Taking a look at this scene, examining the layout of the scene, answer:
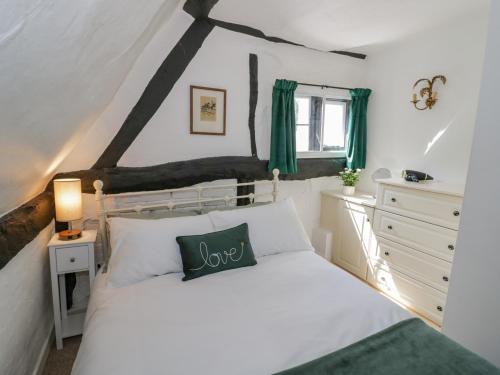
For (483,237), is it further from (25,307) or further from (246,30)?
(25,307)

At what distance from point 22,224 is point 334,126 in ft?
10.0

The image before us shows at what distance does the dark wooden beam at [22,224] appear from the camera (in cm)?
140

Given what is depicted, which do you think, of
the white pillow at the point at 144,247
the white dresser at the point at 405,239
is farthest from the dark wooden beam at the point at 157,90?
the white dresser at the point at 405,239

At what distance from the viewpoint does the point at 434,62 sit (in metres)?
2.73

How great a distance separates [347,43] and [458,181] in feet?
5.32

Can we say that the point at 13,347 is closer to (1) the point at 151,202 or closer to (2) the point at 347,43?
(1) the point at 151,202

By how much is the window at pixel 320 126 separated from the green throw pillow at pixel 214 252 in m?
1.55

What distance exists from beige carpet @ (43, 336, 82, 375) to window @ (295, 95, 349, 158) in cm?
257

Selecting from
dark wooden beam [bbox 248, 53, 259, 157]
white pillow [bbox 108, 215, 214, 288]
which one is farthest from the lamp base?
dark wooden beam [bbox 248, 53, 259, 157]

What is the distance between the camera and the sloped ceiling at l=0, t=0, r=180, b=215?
0.71 meters

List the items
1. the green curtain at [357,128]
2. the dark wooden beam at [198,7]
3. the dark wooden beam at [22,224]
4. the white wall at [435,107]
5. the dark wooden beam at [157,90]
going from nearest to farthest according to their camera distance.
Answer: the dark wooden beam at [22,224]
the dark wooden beam at [198,7]
the dark wooden beam at [157,90]
the white wall at [435,107]
the green curtain at [357,128]

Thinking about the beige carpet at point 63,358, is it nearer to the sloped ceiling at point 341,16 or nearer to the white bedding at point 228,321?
the white bedding at point 228,321

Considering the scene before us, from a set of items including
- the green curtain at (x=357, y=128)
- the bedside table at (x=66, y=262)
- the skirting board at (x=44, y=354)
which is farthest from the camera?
the green curtain at (x=357, y=128)

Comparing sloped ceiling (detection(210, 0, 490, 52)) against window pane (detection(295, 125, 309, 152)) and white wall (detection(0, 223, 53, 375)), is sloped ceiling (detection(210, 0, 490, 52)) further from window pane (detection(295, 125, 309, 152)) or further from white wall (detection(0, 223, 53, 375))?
white wall (detection(0, 223, 53, 375))
